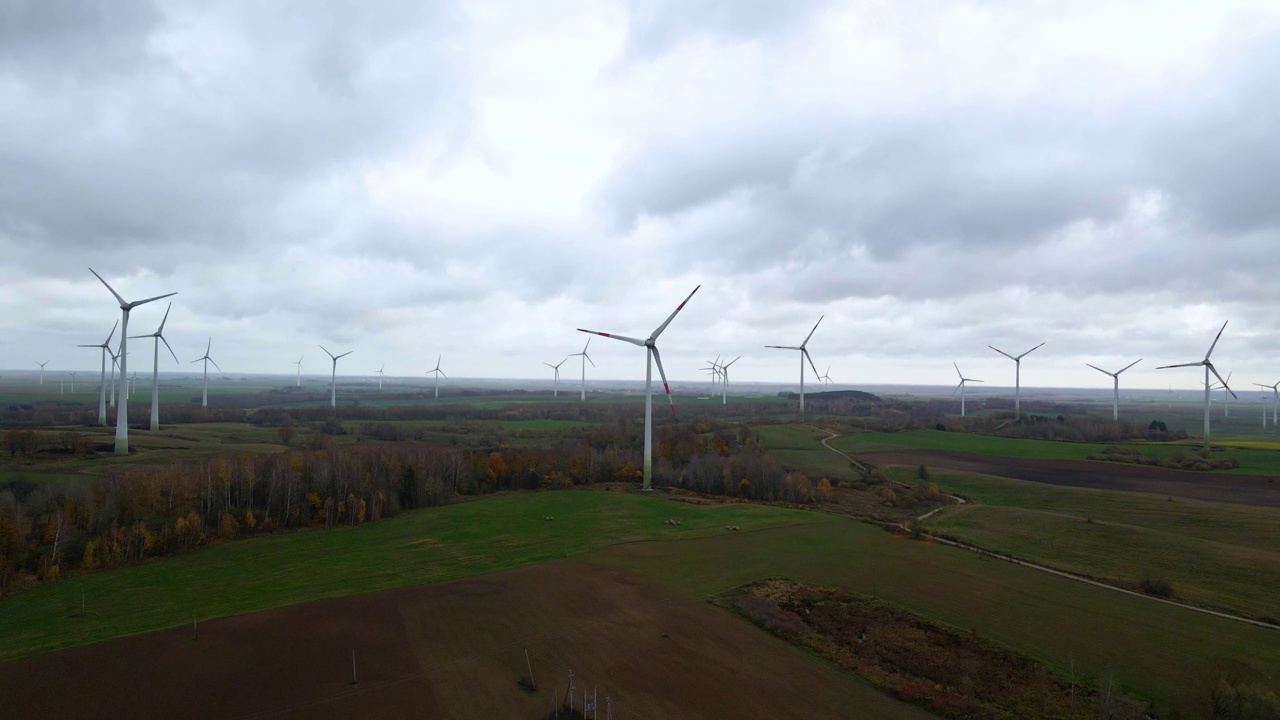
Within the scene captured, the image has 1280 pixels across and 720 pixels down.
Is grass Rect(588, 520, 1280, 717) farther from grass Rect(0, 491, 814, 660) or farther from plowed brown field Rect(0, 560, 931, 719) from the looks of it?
plowed brown field Rect(0, 560, 931, 719)

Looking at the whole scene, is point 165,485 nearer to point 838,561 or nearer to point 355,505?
point 355,505

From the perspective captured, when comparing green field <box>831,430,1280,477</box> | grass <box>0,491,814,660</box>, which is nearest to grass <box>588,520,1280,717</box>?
grass <box>0,491,814,660</box>

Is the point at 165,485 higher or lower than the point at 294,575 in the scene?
higher

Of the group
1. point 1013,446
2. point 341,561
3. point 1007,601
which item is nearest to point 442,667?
point 341,561

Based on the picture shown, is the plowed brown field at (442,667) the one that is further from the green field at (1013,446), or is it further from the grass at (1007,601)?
the green field at (1013,446)

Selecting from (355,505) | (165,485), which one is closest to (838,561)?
(355,505)

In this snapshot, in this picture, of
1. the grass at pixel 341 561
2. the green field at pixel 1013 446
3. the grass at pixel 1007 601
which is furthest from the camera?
the green field at pixel 1013 446

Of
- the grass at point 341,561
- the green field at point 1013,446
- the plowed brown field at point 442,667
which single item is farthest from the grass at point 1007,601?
the green field at point 1013,446
